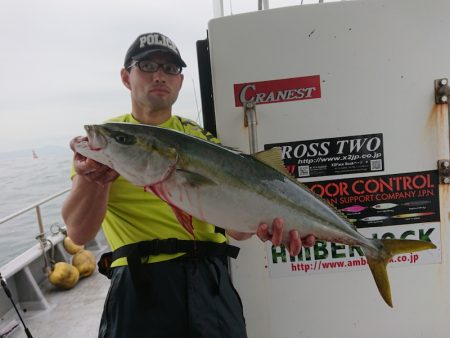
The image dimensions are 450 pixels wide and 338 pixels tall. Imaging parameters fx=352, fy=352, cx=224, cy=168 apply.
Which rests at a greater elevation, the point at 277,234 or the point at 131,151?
the point at 131,151

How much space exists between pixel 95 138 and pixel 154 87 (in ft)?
2.36

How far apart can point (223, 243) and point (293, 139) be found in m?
0.78

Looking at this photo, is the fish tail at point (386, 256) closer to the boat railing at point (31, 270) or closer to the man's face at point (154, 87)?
the man's face at point (154, 87)

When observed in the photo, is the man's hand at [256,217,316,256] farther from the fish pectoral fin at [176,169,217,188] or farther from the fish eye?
the fish eye

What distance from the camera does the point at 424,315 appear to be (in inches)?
89.8

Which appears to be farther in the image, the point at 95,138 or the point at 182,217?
the point at 182,217

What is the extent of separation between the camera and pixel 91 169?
4.83ft

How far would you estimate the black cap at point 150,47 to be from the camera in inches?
78.7

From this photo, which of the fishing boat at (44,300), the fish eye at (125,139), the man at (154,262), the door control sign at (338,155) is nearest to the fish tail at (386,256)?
the man at (154,262)

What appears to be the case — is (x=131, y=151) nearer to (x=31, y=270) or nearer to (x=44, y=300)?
(x=44, y=300)

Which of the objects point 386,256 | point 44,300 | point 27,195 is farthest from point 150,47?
point 27,195

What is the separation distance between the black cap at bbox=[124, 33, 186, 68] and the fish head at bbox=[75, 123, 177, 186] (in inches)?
27.8

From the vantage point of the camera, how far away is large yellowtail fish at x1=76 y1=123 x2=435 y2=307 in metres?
1.42

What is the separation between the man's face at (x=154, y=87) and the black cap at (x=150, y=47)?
0.11ft
